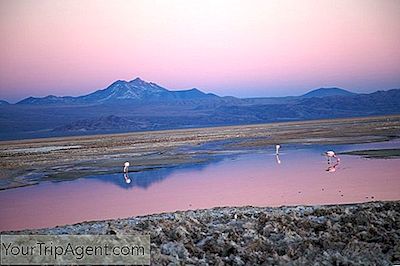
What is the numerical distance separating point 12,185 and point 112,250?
60.3 ft

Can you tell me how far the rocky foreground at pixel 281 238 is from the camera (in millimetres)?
7676

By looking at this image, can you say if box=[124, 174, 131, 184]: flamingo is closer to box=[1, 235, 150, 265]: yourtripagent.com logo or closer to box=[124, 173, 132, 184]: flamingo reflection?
box=[124, 173, 132, 184]: flamingo reflection

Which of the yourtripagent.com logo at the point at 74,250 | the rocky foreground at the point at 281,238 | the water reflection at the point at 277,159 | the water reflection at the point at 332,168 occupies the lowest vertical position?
the water reflection at the point at 277,159

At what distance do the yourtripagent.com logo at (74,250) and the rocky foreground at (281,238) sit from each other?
1.24 feet

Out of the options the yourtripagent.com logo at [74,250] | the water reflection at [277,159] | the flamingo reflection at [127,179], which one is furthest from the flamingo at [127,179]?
the yourtripagent.com logo at [74,250]

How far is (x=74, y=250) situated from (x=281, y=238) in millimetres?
3614

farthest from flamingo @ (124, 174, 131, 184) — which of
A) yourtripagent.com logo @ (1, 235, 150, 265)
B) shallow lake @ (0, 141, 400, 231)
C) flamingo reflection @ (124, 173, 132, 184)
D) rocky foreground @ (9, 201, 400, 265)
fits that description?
yourtripagent.com logo @ (1, 235, 150, 265)

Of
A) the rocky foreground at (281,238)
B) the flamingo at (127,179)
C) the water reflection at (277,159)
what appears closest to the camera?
the rocky foreground at (281,238)

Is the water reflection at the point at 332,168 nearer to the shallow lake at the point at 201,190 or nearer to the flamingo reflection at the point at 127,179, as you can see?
the shallow lake at the point at 201,190

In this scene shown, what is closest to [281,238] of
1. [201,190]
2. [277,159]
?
[201,190]

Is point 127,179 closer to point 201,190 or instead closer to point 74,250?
point 201,190

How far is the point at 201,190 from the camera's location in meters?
18.2

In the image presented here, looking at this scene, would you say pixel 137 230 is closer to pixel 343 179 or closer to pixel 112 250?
pixel 112 250

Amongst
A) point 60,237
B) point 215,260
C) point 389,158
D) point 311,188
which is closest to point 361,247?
point 215,260
